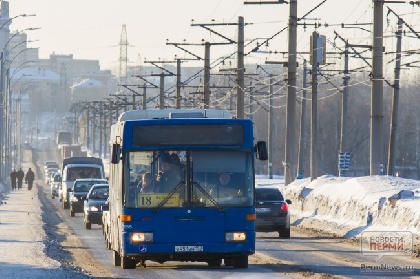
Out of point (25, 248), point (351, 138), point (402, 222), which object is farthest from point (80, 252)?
point (351, 138)

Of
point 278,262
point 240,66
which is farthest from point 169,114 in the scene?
point 240,66

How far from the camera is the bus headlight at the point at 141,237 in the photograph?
2228 centimetres

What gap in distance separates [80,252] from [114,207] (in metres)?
5.27

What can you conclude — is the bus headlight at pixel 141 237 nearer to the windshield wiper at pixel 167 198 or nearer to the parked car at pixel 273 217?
the windshield wiper at pixel 167 198

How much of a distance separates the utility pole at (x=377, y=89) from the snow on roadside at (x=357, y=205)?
141 centimetres

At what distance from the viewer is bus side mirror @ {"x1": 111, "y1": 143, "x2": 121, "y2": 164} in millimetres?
22312

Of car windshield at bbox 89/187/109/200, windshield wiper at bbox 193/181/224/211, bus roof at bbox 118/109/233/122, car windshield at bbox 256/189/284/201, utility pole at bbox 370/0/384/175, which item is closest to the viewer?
windshield wiper at bbox 193/181/224/211

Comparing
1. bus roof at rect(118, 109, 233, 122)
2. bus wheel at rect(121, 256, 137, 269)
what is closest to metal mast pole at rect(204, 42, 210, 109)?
bus roof at rect(118, 109, 233, 122)

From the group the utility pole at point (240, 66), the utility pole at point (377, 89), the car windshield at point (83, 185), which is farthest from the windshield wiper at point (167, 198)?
the utility pole at point (240, 66)

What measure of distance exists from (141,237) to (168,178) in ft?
3.46

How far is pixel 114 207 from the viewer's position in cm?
2456

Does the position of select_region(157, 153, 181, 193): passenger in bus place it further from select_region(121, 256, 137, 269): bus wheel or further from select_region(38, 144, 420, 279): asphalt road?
select_region(121, 256, 137, 269): bus wheel

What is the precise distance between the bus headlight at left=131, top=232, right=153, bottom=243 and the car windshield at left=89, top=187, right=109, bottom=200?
802 inches

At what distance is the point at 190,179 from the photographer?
2223 centimetres
